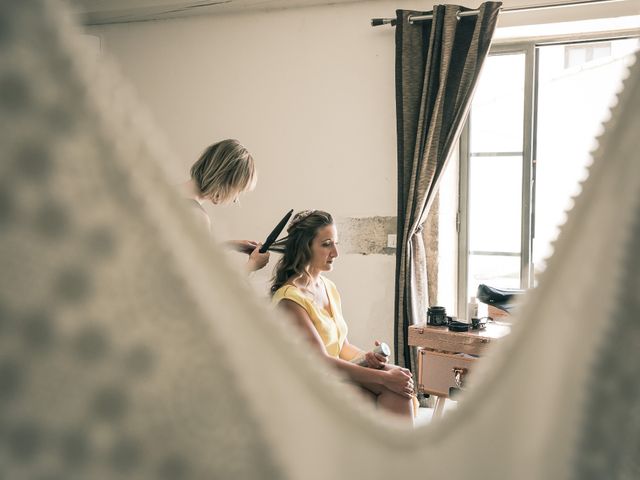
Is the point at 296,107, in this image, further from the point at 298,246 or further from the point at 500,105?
the point at 298,246

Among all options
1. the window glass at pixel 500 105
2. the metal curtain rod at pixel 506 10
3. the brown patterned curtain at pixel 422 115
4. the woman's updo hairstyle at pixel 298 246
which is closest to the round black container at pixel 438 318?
the brown patterned curtain at pixel 422 115

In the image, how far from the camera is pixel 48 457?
5.7 inches

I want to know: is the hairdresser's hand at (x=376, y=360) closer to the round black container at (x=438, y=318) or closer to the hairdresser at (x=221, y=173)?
the round black container at (x=438, y=318)

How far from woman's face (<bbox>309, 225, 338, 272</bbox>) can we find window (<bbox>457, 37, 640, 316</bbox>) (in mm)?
1576

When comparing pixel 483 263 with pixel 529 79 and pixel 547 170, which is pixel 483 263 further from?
pixel 529 79

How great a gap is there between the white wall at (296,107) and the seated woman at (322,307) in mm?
1197

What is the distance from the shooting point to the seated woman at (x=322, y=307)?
2225mm

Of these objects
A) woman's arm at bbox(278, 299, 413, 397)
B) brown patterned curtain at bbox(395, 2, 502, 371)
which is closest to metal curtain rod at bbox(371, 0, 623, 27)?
brown patterned curtain at bbox(395, 2, 502, 371)

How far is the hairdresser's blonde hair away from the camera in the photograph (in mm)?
2387

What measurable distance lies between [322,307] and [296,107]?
1.89 metres

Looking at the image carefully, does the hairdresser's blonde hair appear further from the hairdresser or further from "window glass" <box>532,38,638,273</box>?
"window glass" <box>532,38,638,273</box>

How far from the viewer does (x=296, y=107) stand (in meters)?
3.86

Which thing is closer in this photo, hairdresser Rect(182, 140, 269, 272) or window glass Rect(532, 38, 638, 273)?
hairdresser Rect(182, 140, 269, 272)

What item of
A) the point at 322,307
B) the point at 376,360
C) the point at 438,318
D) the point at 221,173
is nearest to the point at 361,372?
the point at 376,360
